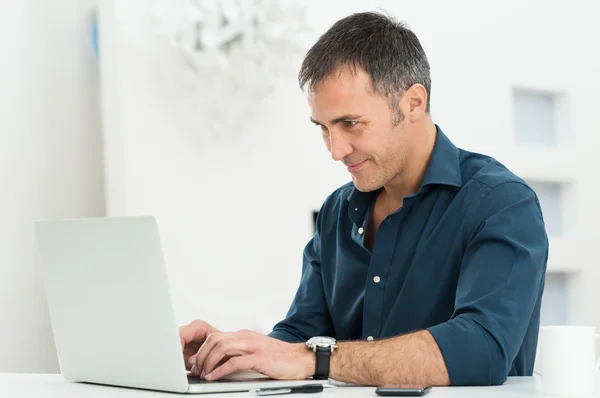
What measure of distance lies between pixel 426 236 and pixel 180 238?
110 centimetres

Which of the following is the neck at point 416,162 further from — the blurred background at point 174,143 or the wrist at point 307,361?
the blurred background at point 174,143

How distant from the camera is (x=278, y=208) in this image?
111 inches

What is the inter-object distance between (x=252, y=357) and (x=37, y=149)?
1493mm

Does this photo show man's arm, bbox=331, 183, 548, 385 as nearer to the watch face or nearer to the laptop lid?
the watch face

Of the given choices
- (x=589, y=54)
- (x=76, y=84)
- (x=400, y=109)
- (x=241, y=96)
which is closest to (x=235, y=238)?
(x=241, y=96)

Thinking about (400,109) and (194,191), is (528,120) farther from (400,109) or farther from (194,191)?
(400,109)

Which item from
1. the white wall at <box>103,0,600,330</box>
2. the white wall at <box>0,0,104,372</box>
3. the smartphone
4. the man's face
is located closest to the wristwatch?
the smartphone

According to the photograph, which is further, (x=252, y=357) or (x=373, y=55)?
(x=373, y=55)

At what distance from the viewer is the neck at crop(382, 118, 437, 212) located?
1.84 metres

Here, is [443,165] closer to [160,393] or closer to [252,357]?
[252,357]

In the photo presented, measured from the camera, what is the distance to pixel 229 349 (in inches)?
56.0

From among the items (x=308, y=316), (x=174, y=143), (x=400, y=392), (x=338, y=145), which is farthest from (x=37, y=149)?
(x=400, y=392)

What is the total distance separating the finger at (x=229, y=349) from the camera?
142cm

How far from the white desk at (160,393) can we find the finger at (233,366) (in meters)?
0.12
